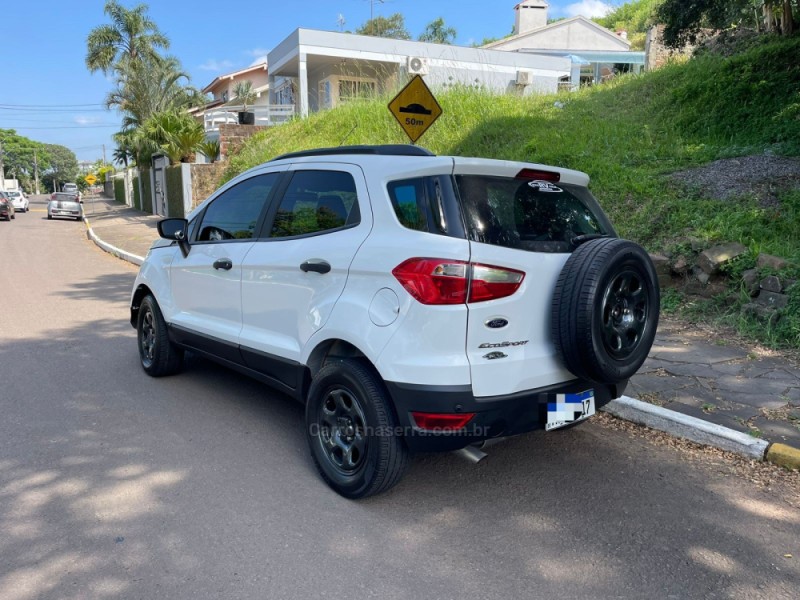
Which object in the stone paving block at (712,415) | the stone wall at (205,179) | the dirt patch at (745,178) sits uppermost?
the stone wall at (205,179)

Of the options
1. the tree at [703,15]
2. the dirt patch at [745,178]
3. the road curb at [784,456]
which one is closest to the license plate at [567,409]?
the road curb at [784,456]

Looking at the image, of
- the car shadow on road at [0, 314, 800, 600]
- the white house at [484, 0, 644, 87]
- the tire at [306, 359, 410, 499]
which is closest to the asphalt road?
the car shadow on road at [0, 314, 800, 600]

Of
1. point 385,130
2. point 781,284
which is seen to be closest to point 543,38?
point 385,130

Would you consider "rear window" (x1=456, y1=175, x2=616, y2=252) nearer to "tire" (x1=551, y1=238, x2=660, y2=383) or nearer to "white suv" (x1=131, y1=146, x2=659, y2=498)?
"white suv" (x1=131, y1=146, x2=659, y2=498)

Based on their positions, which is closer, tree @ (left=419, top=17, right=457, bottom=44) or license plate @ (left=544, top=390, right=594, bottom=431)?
license plate @ (left=544, top=390, right=594, bottom=431)

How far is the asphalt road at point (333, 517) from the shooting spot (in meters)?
2.77

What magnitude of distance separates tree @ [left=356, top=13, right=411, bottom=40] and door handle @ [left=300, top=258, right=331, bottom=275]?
52.8 metres

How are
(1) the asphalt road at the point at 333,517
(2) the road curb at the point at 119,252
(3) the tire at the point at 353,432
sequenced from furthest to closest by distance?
1. (2) the road curb at the point at 119,252
2. (3) the tire at the point at 353,432
3. (1) the asphalt road at the point at 333,517

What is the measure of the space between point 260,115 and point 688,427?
82.6 ft

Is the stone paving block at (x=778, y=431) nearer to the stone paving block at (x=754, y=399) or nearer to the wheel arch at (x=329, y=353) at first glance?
the stone paving block at (x=754, y=399)

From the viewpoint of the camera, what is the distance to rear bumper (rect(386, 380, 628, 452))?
298cm

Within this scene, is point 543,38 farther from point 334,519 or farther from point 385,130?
point 334,519

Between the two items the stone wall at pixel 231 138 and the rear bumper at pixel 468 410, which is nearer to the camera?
the rear bumper at pixel 468 410

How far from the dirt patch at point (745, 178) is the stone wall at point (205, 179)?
50.4ft
